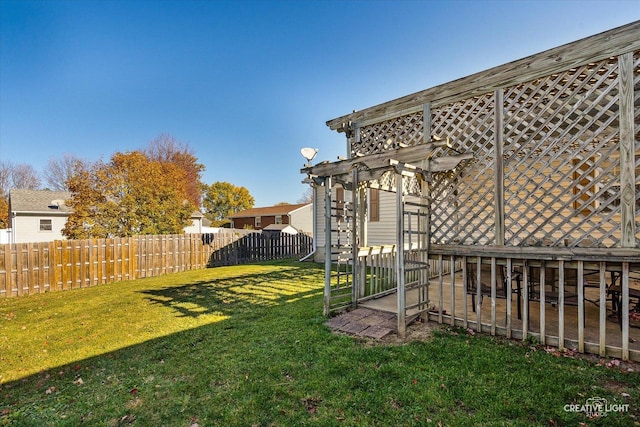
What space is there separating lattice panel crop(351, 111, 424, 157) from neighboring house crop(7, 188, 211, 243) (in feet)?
44.8

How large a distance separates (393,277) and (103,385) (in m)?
5.04

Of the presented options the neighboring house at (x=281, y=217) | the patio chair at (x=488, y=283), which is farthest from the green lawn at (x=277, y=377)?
the neighboring house at (x=281, y=217)

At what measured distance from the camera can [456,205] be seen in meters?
4.27

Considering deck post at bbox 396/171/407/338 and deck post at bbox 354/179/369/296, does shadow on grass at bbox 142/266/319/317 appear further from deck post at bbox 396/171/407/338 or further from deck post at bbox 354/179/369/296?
deck post at bbox 396/171/407/338

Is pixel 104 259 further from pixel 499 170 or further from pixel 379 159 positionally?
pixel 499 170

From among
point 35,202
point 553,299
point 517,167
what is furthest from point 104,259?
point 35,202

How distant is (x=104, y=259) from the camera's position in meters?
8.58

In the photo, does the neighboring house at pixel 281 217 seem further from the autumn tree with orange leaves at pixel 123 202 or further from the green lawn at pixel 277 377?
the green lawn at pixel 277 377

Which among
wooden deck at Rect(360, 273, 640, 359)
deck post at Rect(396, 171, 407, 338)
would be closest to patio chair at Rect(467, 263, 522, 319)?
wooden deck at Rect(360, 273, 640, 359)

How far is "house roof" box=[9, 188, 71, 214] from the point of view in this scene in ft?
56.9

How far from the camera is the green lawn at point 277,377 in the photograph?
2.28 meters

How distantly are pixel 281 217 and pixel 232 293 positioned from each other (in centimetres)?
2105

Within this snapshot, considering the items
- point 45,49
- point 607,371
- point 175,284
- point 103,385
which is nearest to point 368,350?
point 607,371

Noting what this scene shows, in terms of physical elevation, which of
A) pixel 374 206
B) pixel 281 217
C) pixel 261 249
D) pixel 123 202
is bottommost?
pixel 261 249
